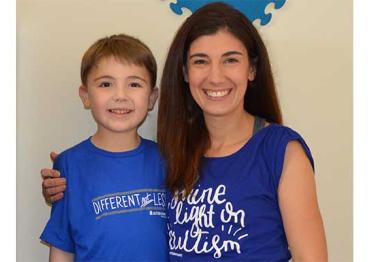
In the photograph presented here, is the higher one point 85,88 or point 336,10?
point 336,10

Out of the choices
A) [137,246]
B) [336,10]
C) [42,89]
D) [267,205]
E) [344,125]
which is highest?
[336,10]

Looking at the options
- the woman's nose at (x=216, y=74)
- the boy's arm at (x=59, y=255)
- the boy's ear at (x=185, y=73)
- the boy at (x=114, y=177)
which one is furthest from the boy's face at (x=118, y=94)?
the boy's arm at (x=59, y=255)

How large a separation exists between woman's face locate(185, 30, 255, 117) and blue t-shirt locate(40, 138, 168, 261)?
25 centimetres

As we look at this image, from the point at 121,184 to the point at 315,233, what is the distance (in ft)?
1.74

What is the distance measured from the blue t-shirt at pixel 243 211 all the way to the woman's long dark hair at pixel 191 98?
8 cm

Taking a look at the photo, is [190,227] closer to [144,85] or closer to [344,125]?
[144,85]

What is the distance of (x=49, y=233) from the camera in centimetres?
148

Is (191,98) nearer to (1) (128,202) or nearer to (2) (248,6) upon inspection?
(1) (128,202)

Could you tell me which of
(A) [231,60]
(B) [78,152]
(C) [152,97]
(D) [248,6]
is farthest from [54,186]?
(D) [248,6]

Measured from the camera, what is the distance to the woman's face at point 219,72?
1418 mm

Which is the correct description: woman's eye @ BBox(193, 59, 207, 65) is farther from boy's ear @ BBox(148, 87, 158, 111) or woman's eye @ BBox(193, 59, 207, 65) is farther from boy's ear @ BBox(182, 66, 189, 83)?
boy's ear @ BBox(148, 87, 158, 111)

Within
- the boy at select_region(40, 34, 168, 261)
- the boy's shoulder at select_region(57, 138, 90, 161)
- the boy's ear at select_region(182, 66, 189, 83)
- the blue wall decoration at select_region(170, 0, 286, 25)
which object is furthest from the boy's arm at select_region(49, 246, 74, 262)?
the blue wall decoration at select_region(170, 0, 286, 25)
